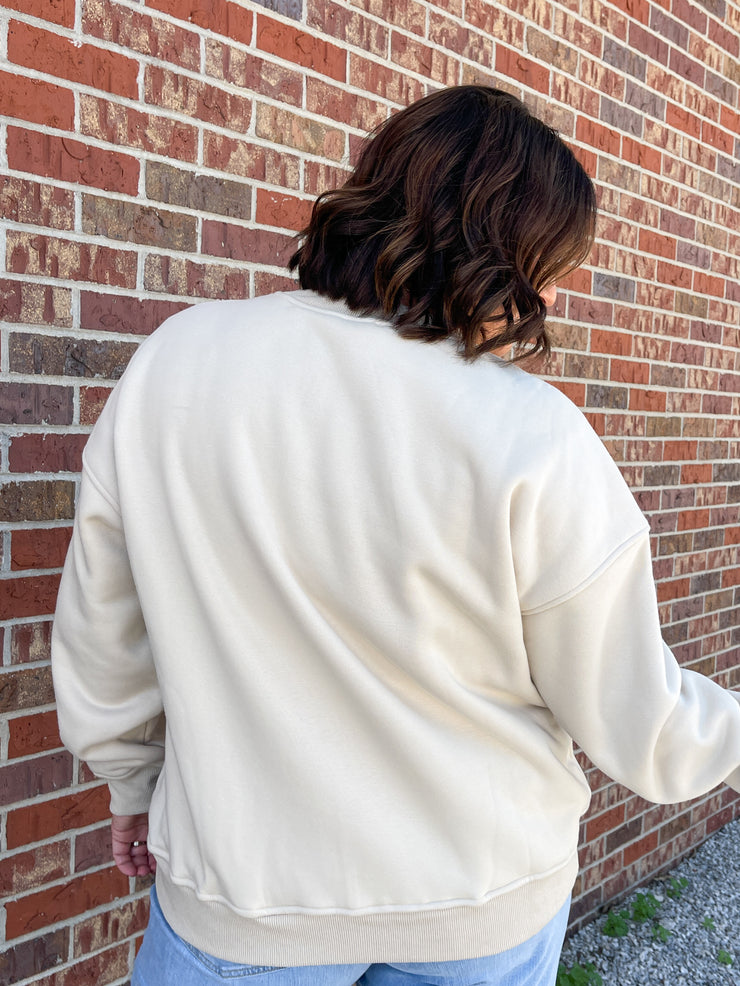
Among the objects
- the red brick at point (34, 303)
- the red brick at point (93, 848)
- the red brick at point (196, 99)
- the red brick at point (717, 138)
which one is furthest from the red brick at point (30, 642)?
the red brick at point (717, 138)

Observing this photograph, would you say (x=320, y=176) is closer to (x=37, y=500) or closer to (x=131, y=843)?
(x=37, y=500)

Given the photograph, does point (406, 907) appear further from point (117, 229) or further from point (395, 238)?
point (117, 229)

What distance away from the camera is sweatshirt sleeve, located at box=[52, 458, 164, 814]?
1.38 m

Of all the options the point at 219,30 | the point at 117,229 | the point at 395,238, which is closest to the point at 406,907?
the point at 395,238

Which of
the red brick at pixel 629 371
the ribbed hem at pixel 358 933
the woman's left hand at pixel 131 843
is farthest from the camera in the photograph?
the red brick at pixel 629 371

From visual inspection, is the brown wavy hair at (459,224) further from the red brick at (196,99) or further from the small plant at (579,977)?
the small plant at (579,977)

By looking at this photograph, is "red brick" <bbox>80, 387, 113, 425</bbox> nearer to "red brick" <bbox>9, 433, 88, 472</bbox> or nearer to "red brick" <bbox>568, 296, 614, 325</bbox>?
"red brick" <bbox>9, 433, 88, 472</bbox>

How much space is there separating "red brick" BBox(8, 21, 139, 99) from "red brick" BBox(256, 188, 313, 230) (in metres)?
0.39

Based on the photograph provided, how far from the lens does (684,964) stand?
10.8 ft

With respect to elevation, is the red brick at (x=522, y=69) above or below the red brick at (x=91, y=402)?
Result: above

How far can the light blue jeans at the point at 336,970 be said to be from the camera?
4.30ft

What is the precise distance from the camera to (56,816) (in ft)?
6.75

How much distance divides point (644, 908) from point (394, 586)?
2.96m

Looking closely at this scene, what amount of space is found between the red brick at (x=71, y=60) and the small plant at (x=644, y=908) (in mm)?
3229
